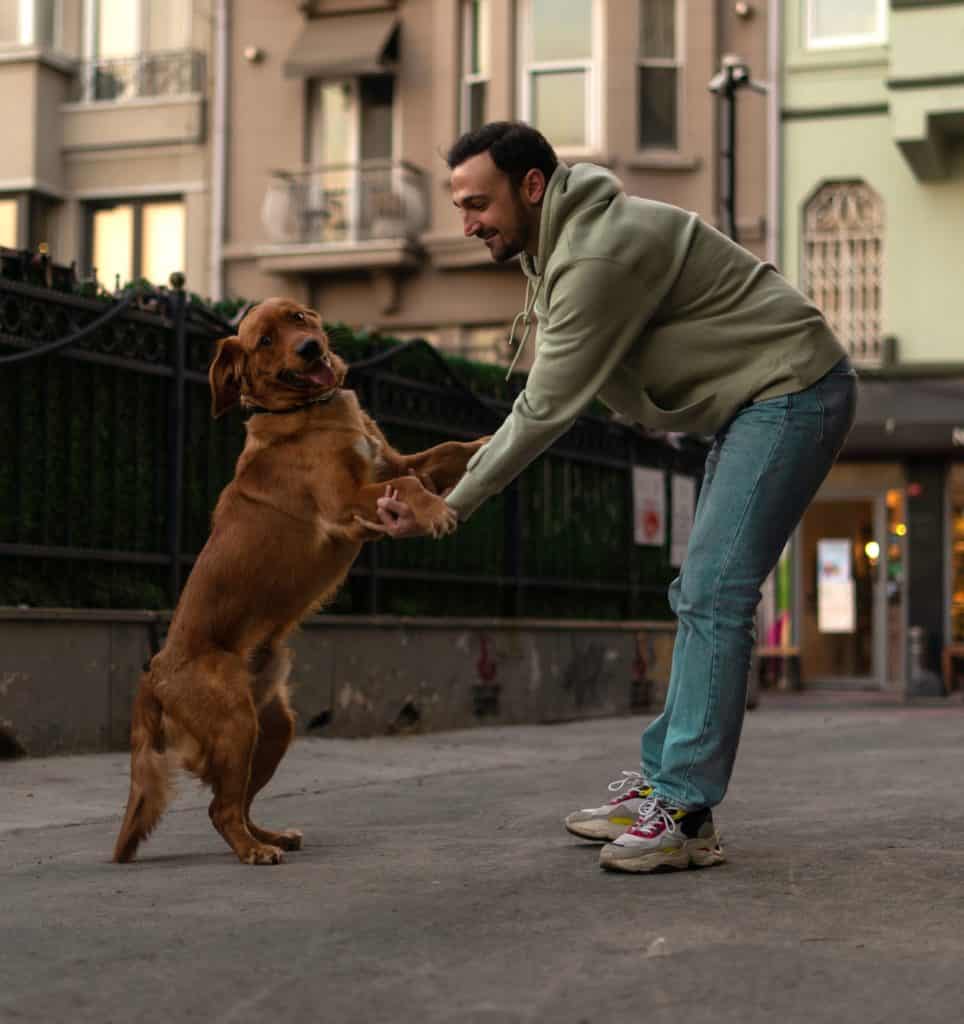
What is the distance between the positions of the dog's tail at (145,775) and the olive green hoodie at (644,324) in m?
1.02

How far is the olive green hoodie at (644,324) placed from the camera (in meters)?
4.60

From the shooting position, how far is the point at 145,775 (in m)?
4.89

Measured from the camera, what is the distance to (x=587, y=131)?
75.5 ft

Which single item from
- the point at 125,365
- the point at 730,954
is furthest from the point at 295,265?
the point at 730,954

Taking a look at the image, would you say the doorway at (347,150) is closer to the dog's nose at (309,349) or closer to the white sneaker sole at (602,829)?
the dog's nose at (309,349)

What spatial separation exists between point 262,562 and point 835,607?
61.0ft

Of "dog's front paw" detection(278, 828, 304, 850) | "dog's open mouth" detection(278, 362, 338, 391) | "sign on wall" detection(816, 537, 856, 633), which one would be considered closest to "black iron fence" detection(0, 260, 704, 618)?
"dog's open mouth" detection(278, 362, 338, 391)

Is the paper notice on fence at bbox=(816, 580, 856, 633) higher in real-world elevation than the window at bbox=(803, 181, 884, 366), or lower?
lower

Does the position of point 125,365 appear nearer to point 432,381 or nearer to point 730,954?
point 432,381

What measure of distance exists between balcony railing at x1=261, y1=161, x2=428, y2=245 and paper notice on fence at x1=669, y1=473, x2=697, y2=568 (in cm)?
792

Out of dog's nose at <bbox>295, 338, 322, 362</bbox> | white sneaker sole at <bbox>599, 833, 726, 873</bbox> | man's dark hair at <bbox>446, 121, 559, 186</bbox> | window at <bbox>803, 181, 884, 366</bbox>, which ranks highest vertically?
window at <bbox>803, 181, 884, 366</bbox>

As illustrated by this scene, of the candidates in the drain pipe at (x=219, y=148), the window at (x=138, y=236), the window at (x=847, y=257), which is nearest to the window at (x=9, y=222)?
the window at (x=138, y=236)

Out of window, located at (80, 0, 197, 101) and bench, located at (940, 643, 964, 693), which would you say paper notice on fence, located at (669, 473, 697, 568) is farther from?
window, located at (80, 0, 197, 101)

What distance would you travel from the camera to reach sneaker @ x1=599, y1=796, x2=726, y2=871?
4.54m
